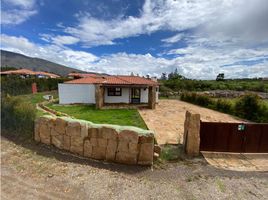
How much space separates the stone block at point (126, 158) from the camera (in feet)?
18.1

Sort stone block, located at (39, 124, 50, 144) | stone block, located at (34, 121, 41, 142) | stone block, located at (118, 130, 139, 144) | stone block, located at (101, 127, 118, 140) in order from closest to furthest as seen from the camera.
→ stone block, located at (118, 130, 139, 144)
stone block, located at (101, 127, 118, 140)
stone block, located at (39, 124, 50, 144)
stone block, located at (34, 121, 41, 142)

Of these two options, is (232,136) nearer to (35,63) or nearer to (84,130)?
(84,130)

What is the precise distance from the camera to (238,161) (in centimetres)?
621

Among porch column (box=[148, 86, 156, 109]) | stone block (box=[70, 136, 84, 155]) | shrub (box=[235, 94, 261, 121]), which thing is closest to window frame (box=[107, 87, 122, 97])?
porch column (box=[148, 86, 156, 109])

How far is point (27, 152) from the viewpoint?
6.20 metres

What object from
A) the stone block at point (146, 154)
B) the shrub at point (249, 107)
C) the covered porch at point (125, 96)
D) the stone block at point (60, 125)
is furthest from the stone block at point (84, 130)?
the shrub at point (249, 107)

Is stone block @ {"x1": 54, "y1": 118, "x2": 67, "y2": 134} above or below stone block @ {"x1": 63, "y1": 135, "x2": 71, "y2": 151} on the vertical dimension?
above

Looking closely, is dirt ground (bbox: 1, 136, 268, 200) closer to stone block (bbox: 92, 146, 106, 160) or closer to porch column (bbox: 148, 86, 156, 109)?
stone block (bbox: 92, 146, 106, 160)

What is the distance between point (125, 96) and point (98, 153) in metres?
14.4

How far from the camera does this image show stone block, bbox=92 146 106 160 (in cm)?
574

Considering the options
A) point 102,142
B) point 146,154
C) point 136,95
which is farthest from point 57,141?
point 136,95

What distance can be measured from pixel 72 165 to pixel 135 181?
6.23 feet

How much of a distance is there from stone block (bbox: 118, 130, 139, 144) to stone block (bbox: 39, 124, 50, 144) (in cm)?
281

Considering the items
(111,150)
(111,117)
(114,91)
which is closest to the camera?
(111,150)
